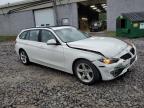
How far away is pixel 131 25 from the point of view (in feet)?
41.7

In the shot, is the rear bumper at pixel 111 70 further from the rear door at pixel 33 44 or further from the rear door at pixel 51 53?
the rear door at pixel 33 44

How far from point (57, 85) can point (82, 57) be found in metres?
1.03

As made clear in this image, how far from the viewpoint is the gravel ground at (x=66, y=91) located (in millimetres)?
3811

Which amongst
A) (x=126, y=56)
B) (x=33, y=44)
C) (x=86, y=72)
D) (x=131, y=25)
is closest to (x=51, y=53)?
(x=33, y=44)

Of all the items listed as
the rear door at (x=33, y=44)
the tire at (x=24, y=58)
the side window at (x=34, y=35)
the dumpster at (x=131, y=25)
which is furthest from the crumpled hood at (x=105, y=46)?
the dumpster at (x=131, y=25)

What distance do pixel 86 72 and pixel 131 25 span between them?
9199mm

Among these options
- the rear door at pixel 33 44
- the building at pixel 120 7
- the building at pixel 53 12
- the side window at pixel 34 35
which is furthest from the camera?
the building at pixel 53 12

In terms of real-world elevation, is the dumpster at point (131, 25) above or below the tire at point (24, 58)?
above

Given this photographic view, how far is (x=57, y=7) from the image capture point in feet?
80.4

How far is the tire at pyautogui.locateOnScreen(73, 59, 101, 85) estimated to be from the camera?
14.4 feet

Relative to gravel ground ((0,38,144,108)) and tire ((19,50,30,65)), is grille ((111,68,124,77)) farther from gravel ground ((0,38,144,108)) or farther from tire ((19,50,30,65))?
tire ((19,50,30,65))

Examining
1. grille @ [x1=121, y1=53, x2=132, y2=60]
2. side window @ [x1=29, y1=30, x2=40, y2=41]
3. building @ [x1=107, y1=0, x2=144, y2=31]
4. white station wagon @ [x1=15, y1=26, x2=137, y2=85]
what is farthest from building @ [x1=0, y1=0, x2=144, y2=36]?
grille @ [x1=121, y1=53, x2=132, y2=60]

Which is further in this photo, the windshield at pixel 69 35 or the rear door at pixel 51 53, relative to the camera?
the windshield at pixel 69 35

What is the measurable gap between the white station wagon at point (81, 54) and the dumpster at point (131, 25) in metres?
7.81
